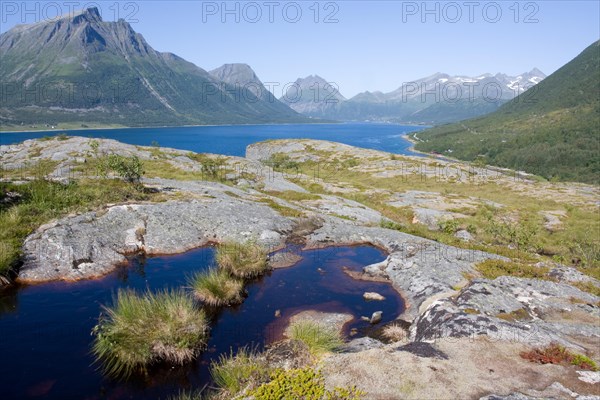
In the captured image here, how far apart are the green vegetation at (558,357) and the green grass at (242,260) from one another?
17.6 metres

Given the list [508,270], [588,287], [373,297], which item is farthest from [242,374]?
[588,287]

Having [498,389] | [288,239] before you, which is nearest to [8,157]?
[288,239]

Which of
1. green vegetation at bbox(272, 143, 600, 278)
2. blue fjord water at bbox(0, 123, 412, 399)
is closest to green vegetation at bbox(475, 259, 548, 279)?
green vegetation at bbox(272, 143, 600, 278)

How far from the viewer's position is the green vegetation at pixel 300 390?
1152 cm

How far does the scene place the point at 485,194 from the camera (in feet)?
305

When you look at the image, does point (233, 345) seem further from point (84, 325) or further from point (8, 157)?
point (8, 157)

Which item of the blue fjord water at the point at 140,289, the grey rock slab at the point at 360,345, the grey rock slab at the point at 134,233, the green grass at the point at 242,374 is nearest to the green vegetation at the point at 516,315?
the blue fjord water at the point at 140,289

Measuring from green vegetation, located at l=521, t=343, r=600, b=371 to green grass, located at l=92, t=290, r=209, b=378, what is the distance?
14698 mm

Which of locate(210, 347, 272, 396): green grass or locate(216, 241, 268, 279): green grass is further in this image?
locate(216, 241, 268, 279): green grass

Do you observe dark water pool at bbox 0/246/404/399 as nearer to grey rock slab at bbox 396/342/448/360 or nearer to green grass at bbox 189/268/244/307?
green grass at bbox 189/268/244/307

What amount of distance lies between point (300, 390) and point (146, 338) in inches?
316

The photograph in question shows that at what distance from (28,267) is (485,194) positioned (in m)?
96.0

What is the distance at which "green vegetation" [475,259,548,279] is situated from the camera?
26891 millimetres

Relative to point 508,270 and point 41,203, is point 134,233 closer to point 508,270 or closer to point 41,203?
point 41,203
